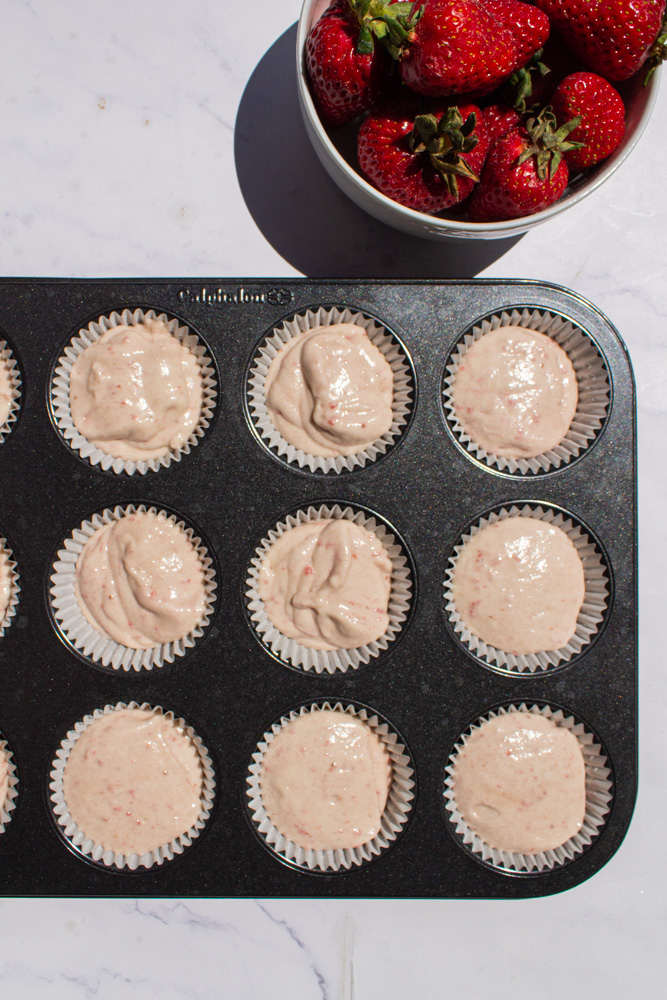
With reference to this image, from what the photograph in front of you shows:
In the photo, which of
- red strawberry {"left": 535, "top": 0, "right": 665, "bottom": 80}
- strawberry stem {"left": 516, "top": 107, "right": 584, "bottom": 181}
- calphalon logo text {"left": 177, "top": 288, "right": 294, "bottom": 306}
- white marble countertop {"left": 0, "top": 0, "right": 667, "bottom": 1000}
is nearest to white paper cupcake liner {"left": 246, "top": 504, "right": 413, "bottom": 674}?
calphalon logo text {"left": 177, "top": 288, "right": 294, "bottom": 306}

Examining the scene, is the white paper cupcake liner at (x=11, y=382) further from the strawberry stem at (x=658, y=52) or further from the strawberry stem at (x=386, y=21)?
the strawberry stem at (x=658, y=52)

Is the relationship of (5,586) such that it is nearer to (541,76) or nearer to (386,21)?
(386,21)

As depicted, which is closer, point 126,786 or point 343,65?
point 343,65

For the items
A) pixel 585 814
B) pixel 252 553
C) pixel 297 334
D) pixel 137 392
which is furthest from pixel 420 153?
pixel 585 814

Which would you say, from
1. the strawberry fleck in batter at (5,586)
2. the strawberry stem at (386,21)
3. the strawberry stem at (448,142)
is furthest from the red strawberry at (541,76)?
the strawberry fleck in batter at (5,586)

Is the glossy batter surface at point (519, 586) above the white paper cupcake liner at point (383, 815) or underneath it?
above

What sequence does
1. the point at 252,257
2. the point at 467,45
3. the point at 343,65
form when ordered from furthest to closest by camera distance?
1. the point at 252,257
2. the point at 343,65
3. the point at 467,45

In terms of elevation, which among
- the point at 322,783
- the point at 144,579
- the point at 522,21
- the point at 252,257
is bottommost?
the point at 322,783

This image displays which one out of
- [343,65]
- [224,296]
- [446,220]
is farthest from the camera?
[224,296]
